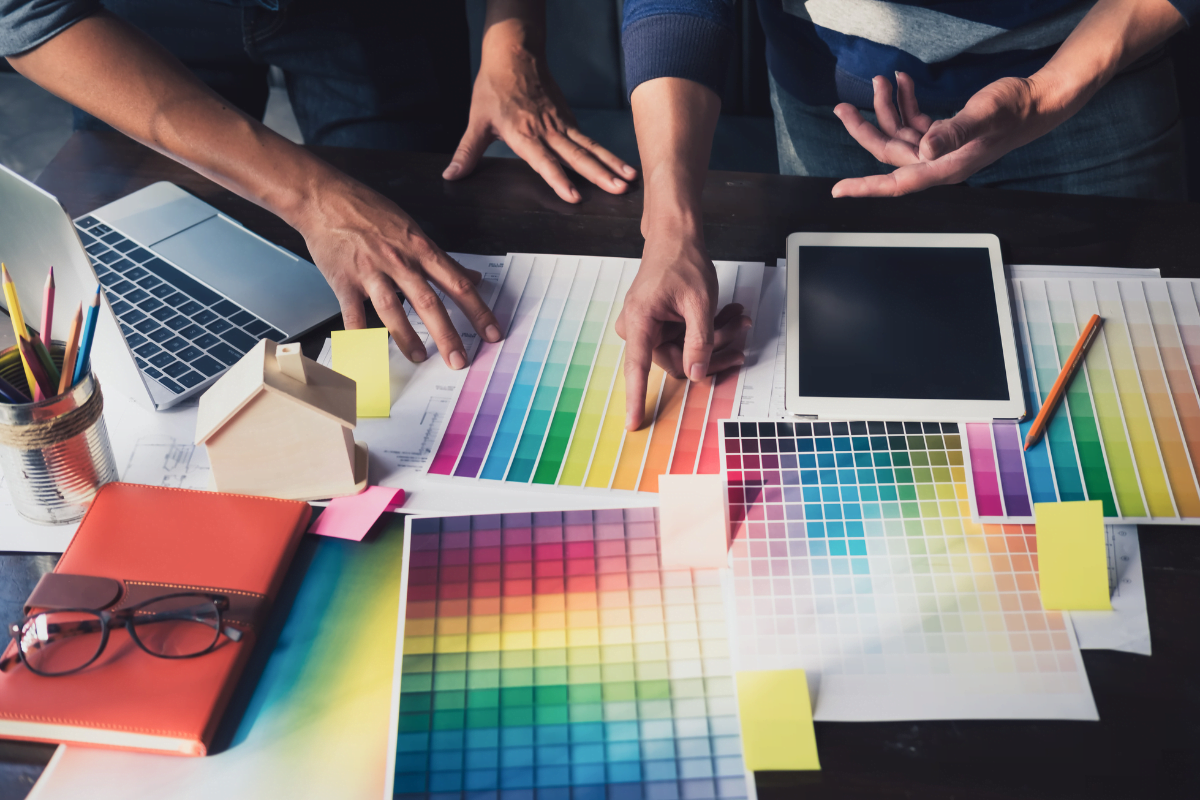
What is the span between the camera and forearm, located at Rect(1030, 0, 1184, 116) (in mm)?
1033

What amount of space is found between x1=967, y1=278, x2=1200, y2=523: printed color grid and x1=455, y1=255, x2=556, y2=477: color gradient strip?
48 centimetres

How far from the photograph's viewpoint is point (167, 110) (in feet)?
3.31

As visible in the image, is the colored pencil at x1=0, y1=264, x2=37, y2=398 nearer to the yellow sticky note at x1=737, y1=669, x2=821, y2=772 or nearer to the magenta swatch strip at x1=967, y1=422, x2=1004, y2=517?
the yellow sticky note at x1=737, y1=669, x2=821, y2=772

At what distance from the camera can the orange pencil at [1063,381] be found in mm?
807

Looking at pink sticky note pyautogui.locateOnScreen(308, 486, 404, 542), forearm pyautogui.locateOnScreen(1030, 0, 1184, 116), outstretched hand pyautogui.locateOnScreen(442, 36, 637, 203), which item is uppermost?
forearm pyautogui.locateOnScreen(1030, 0, 1184, 116)

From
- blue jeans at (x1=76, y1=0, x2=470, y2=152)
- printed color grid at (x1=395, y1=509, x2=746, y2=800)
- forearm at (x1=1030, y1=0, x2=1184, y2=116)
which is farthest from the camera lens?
blue jeans at (x1=76, y1=0, x2=470, y2=152)

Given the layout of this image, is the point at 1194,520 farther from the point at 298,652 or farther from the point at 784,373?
the point at 298,652

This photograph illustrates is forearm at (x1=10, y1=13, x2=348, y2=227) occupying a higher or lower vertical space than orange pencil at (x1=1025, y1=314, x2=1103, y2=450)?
higher

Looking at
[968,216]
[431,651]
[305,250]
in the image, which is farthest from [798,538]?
[305,250]

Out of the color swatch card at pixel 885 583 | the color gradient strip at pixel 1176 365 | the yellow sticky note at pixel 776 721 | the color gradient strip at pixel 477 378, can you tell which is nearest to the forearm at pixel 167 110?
the color gradient strip at pixel 477 378

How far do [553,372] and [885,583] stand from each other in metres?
0.41

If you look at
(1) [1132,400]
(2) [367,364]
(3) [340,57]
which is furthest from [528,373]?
(3) [340,57]

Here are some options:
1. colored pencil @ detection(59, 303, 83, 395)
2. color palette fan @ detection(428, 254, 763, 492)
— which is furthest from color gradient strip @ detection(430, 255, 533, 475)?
colored pencil @ detection(59, 303, 83, 395)

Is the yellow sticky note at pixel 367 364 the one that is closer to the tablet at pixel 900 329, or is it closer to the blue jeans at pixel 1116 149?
the tablet at pixel 900 329
